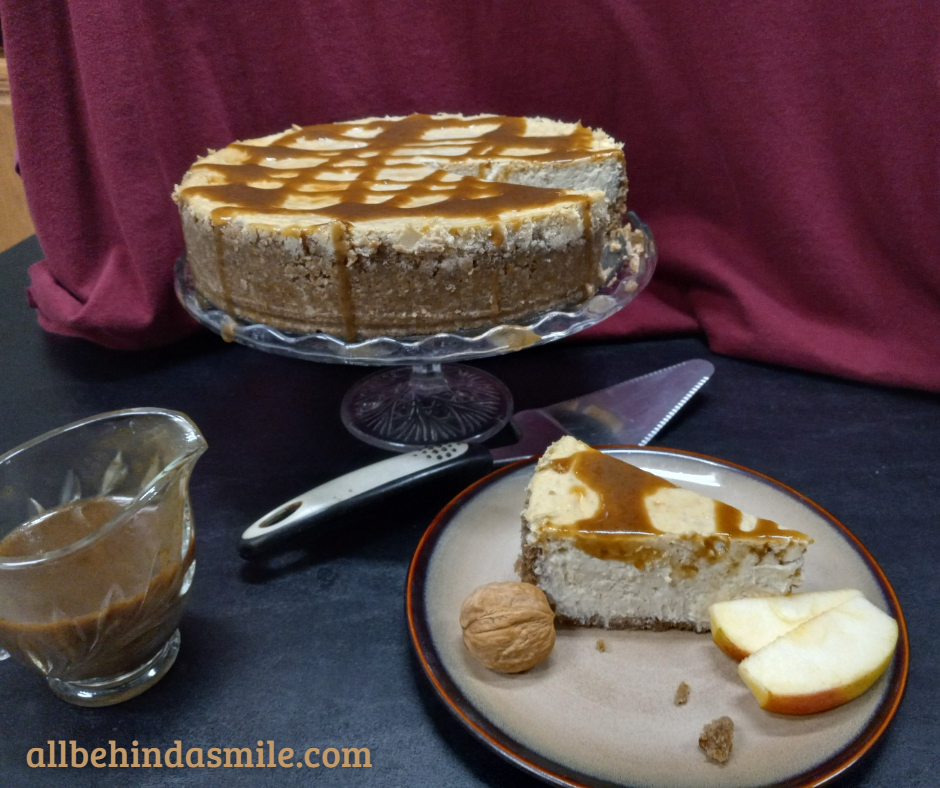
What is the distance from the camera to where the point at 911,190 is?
1401 mm

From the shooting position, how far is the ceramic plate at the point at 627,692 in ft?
2.40

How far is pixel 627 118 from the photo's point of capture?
155cm

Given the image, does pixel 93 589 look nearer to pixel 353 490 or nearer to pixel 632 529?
pixel 353 490

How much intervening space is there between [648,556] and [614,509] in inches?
2.5

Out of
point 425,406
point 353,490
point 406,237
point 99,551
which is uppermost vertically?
point 406,237

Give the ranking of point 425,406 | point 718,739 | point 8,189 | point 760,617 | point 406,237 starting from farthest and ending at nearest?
point 8,189, point 425,406, point 406,237, point 760,617, point 718,739

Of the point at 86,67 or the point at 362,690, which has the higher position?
the point at 86,67

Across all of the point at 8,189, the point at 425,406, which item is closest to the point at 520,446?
the point at 425,406

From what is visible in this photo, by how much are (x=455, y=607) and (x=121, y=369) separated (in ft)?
3.20

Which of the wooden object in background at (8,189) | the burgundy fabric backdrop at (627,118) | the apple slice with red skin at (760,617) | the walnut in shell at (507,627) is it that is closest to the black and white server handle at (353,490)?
the walnut in shell at (507,627)

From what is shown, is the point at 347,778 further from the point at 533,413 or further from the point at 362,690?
Answer: the point at 533,413

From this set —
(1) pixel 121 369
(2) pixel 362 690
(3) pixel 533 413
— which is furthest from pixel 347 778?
(1) pixel 121 369

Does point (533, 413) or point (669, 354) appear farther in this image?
point (669, 354)

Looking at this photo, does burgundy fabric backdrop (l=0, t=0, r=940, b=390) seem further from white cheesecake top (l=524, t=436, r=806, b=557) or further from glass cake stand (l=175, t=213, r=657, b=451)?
white cheesecake top (l=524, t=436, r=806, b=557)
